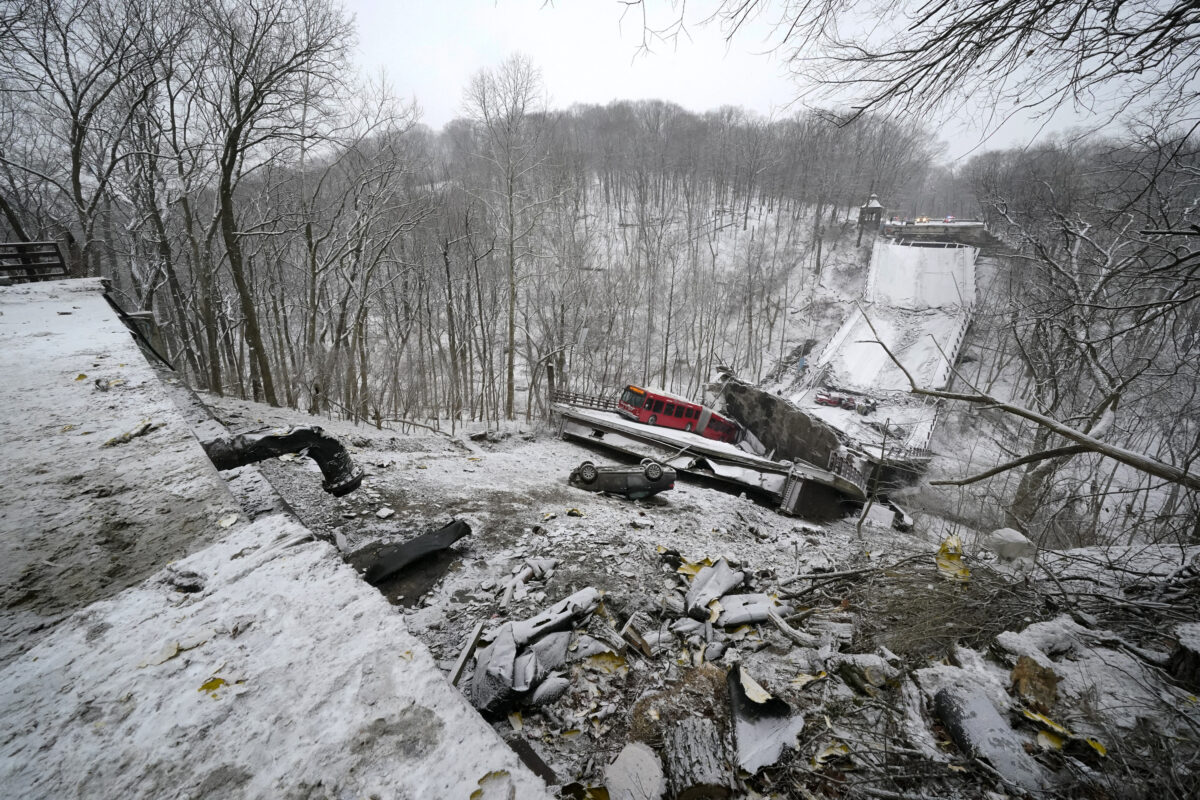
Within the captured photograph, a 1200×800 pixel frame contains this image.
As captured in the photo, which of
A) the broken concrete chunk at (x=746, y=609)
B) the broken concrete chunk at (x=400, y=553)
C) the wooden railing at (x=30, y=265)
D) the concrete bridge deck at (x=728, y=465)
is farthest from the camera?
the concrete bridge deck at (x=728, y=465)

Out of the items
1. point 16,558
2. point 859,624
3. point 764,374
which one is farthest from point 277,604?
point 764,374

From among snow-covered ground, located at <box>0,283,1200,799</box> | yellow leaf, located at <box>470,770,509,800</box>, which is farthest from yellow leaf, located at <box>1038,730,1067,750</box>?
yellow leaf, located at <box>470,770,509,800</box>

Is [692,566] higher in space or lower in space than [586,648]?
lower

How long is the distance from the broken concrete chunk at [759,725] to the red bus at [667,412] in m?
11.2

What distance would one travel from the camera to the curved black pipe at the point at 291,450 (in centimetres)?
324

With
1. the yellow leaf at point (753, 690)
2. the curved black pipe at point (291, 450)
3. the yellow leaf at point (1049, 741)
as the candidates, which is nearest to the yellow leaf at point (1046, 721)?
the yellow leaf at point (1049, 741)

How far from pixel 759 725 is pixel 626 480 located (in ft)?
17.8

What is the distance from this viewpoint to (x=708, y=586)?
426 cm

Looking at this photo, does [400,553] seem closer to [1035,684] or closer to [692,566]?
[692,566]

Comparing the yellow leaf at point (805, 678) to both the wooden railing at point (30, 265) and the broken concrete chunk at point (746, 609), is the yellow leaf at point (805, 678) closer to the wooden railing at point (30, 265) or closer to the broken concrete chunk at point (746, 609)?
the broken concrete chunk at point (746, 609)

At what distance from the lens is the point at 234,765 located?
1091 mm

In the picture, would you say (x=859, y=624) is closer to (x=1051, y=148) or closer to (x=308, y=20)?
(x=1051, y=148)

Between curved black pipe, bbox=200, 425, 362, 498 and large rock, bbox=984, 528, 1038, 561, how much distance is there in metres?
9.14

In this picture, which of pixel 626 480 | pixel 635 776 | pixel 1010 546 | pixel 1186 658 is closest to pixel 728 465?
pixel 626 480
